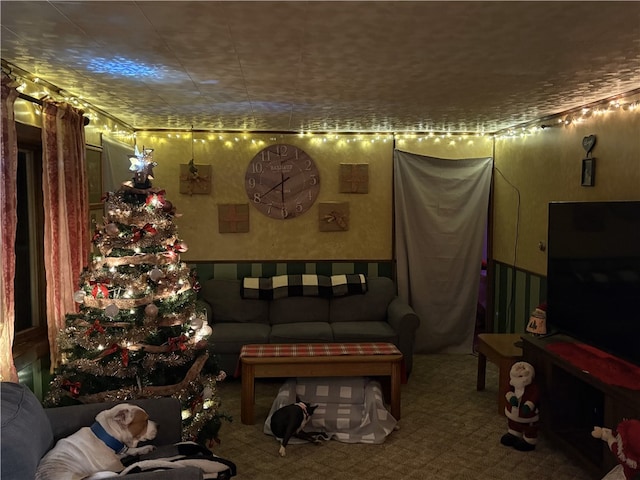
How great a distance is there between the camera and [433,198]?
5.80 metres

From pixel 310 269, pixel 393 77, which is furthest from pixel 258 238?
pixel 393 77

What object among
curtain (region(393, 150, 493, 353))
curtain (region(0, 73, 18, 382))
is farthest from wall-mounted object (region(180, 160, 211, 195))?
curtain (region(0, 73, 18, 382))

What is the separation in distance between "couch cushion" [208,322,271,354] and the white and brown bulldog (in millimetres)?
2072

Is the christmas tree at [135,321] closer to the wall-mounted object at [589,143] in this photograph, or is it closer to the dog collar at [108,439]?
the dog collar at [108,439]

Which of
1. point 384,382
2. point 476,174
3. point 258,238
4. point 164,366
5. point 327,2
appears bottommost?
point 384,382

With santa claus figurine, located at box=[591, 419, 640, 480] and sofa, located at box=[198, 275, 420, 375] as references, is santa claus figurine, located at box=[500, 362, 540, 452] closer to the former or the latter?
santa claus figurine, located at box=[591, 419, 640, 480]

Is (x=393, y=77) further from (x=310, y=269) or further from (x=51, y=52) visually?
(x=310, y=269)

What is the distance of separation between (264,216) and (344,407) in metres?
2.50

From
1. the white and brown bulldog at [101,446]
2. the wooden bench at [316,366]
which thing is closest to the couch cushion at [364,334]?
the wooden bench at [316,366]

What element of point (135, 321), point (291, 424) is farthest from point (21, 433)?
point (291, 424)

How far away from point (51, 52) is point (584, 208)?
3.25m

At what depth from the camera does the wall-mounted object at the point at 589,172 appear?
12.7 feet

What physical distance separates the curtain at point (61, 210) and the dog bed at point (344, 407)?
1618 millimetres

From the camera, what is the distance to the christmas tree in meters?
3.10
